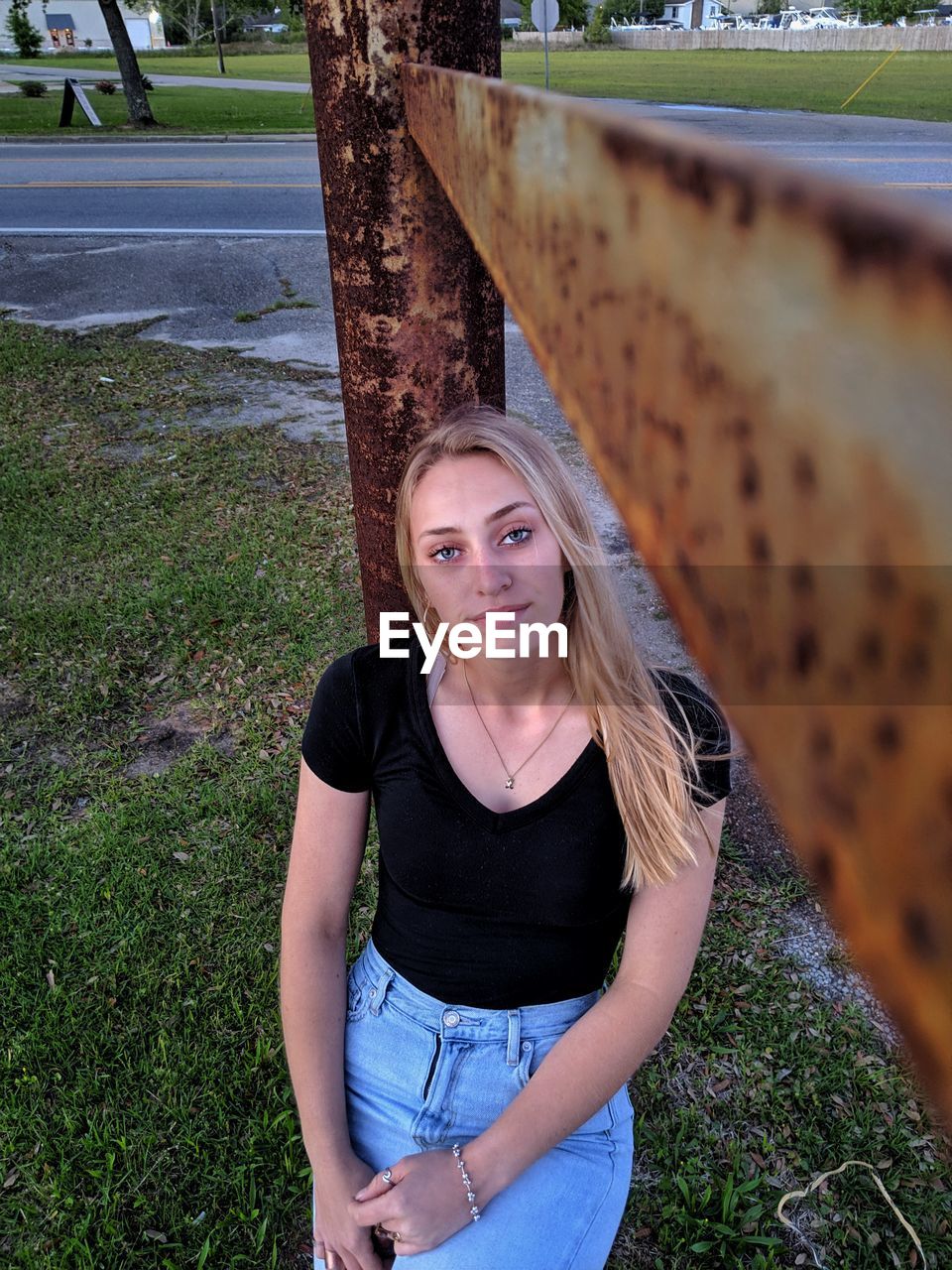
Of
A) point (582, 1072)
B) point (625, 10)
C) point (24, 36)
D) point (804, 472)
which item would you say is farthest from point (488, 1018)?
point (625, 10)

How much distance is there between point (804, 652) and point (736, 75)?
30.2 metres

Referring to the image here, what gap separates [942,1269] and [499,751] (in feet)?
4.84

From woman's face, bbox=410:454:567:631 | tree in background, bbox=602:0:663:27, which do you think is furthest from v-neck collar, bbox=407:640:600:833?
tree in background, bbox=602:0:663:27

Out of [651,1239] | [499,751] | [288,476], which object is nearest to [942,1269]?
[651,1239]

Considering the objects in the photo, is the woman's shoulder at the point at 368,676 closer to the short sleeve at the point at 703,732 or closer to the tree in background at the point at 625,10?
the short sleeve at the point at 703,732

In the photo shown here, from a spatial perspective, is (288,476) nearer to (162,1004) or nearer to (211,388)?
(211,388)

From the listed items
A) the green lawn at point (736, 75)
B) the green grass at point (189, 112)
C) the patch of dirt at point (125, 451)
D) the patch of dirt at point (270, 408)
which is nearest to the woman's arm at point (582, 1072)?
the patch of dirt at point (270, 408)

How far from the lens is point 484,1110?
175cm

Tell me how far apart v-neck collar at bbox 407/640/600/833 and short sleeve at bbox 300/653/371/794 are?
0.12 metres

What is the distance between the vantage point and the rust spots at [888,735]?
213 millimetres

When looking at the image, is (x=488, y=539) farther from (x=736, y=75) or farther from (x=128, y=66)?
(x=736, y=75)

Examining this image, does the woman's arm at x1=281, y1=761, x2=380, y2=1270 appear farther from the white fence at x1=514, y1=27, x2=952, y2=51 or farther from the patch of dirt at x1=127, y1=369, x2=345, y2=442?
the white fence at x1=514, y1=27, x2=952, y2=51

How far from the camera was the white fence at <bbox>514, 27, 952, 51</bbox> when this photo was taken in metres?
34.6

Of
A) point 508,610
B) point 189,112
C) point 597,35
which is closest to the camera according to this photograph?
point 508,610
